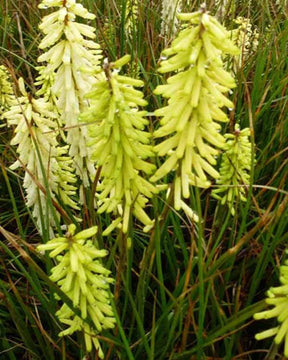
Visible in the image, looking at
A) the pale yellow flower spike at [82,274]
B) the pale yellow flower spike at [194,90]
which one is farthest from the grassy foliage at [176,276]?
the pale yellow flower spike at [194,90]

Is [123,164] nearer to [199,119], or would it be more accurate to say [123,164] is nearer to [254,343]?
[199,119]

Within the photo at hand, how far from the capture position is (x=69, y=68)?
7.57 feet

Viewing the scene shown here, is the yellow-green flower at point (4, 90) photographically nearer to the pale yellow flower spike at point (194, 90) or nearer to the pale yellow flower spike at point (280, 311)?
the pale yellow flower spike at point (194, 90)

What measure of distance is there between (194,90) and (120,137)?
1.15ft

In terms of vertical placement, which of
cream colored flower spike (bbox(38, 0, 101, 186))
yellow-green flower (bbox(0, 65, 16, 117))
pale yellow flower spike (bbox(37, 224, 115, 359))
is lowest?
pale yellow flower spike (bbox(37, 224, 115, 359))

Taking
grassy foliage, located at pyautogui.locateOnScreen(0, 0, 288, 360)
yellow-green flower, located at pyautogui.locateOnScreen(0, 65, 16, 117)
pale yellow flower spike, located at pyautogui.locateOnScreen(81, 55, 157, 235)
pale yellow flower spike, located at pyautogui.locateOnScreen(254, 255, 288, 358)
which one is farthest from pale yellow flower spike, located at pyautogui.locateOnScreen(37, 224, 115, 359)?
yellow-green flower, located at pyautogui.locateOnScreen(0, 65, 16, 117)

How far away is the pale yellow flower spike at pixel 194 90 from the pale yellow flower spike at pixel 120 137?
9cm

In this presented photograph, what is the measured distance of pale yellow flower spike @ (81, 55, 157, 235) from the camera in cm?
168

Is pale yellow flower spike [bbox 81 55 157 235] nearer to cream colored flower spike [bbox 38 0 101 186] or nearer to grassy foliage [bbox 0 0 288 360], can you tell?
grassy foliage [bbox 0 0 288 360]

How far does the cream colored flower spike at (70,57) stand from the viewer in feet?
7.32

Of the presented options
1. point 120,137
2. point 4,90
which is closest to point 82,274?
point 120,137

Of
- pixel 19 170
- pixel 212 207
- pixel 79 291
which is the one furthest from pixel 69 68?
pixel 212 207

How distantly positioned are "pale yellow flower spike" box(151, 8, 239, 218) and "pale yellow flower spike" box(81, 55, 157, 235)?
92 mm

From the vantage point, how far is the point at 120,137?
1.75 metres
